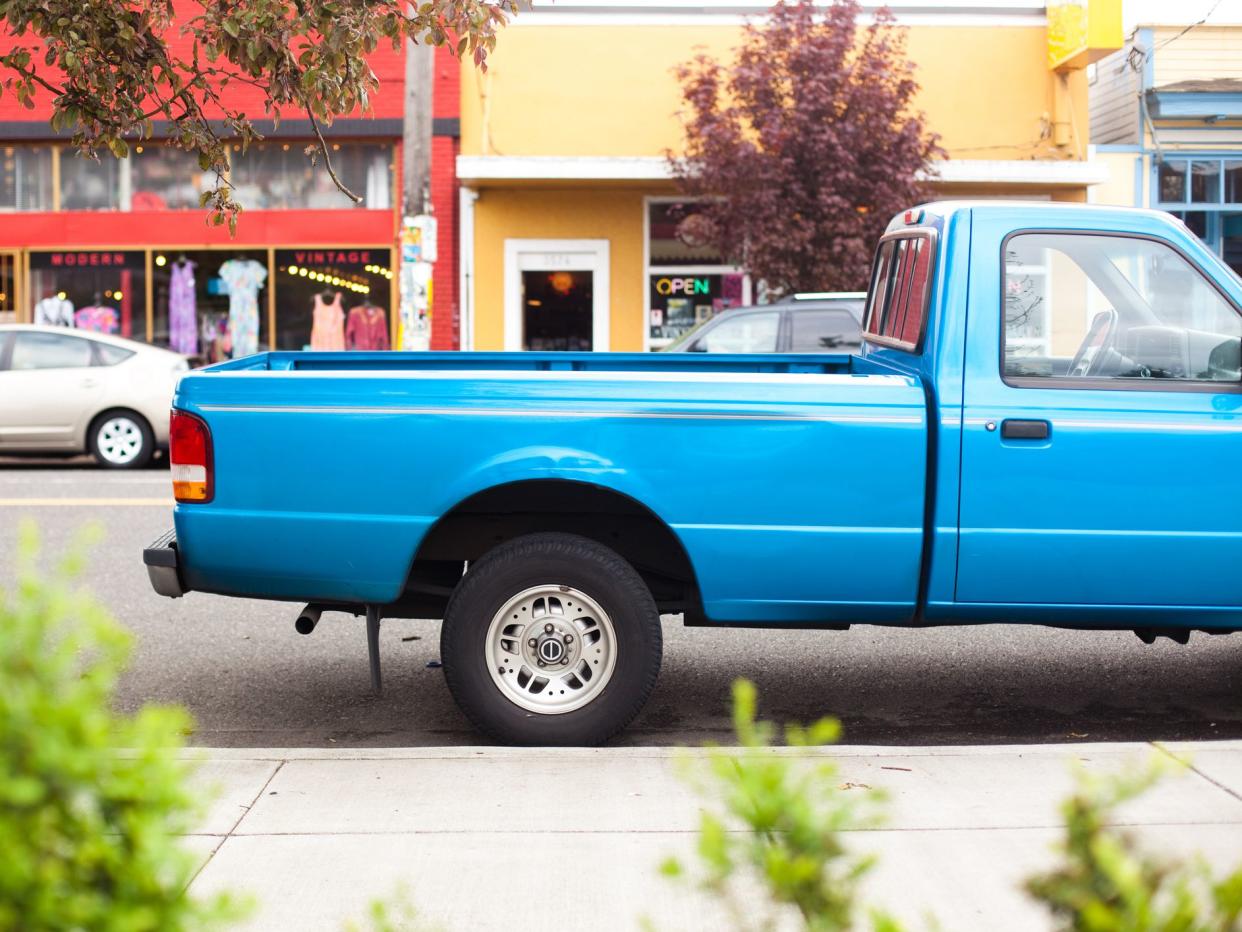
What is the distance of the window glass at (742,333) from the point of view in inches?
520

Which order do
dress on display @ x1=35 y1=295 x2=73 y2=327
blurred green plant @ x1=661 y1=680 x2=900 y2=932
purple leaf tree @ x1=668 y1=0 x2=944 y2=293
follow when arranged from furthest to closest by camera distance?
dress on display @ x1=35 y1=295 x2=73 y2=327 → purple leaf tree @ x1=668 y1=0 x2=944 y2=293 → blurred green plant @ x1=661 y1=680 x2=900 y2=932

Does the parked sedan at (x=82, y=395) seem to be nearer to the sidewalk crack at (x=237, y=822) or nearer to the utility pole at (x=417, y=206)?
the utility pole at (x=417, y=206)

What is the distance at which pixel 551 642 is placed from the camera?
542 cm

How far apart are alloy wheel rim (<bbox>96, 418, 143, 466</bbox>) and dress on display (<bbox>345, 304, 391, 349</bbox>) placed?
6.02 meters

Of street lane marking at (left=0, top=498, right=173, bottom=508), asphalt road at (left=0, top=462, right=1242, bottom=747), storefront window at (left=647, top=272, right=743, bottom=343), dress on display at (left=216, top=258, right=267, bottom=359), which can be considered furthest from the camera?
storefront window at (left=647, top=272, right=743, bottom=343)

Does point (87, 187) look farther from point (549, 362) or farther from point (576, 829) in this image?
point (576, 829)

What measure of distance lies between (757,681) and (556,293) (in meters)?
15.4

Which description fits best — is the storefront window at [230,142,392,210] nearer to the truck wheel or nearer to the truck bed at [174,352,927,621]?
the truck bed at [174,352,927,621]

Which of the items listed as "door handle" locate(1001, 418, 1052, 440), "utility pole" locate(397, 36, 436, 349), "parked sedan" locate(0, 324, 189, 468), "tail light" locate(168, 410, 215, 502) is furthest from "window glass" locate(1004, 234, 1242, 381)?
"utility pole" locate(397, 36, 436, 349)

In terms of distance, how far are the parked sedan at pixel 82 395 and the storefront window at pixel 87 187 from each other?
668cm

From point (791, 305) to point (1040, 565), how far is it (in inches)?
315

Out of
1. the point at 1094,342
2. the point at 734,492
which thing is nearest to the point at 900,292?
the point at 1094,342

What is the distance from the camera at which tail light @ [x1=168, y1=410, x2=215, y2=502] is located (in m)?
5.40

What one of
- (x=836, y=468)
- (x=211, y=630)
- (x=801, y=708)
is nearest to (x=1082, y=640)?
(x=801, y=708)
